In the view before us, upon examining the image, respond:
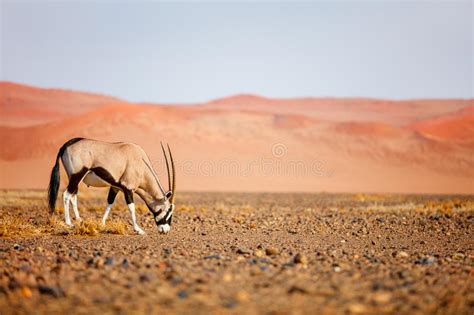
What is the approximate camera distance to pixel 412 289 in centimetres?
663

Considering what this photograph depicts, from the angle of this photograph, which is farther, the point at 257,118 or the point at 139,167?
the point at 257,118

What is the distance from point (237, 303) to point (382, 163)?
68700 mm

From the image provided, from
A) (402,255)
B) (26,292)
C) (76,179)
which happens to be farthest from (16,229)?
(402,255)

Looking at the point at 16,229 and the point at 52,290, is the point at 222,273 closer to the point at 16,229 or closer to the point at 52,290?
the point at 52,290

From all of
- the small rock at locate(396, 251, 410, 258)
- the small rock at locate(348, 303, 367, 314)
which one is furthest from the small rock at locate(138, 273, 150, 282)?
the small rock at locate(396, 251, 410, 258)

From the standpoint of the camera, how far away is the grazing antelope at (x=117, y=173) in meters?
13.1

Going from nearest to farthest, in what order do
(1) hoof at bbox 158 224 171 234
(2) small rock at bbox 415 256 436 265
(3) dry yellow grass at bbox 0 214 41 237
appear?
(2) small rock at bbox 415 256 436 265 → (3) dry yellow grass at bbox 0 214 41 237 → (1) hoof at bbox 158 224 171 234

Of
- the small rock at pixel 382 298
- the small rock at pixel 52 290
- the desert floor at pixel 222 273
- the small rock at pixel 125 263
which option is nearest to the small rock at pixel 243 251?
the desert floor at pixel 222 273

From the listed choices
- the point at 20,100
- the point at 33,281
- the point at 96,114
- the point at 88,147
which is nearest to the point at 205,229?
the point at 88,147

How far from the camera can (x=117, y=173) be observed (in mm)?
13250

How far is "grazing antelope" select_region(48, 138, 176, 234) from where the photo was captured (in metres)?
13.1

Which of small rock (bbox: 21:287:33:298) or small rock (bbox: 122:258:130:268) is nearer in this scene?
small rock (bbox: 21:287:33:298)

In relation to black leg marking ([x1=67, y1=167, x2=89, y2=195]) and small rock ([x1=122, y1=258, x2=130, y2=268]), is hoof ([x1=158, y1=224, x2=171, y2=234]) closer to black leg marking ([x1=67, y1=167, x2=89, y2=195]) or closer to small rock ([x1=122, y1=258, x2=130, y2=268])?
black leg marking ([x1=67, y1=167, x2=89, y2=195])

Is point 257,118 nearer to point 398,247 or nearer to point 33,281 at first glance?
point 398,247
